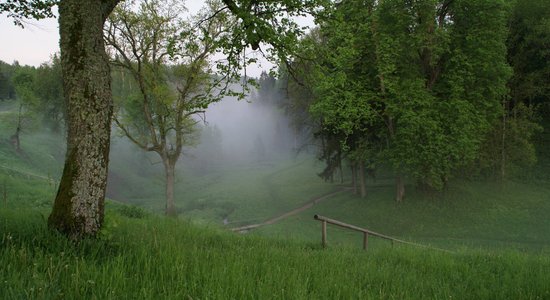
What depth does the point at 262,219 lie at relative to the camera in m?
34.3

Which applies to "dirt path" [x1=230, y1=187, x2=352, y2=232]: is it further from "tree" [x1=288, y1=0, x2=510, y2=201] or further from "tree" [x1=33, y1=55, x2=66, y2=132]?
"tree" [x1=33, y1=55, x2=66, y2=132]

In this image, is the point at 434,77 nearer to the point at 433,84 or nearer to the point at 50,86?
the point at 433,84

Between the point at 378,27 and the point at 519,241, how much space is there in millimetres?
18081

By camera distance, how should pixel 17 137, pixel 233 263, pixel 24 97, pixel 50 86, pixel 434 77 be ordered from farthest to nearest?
pixel 50 86 → pixel 17 137 → pixel 24 97 → pixel 434 77 → pixel 233 263

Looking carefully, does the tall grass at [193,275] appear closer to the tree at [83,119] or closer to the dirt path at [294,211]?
the tree at [83,119]

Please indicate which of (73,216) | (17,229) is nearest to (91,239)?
(73,216)

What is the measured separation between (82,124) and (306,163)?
62778 mm

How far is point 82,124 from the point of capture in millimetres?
5391

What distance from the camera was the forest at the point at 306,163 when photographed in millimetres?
4762

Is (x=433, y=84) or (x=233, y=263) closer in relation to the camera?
(x=233, y=263)

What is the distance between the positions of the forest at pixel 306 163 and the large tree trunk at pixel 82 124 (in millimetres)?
26

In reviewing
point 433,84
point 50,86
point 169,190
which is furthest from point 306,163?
point 169,190

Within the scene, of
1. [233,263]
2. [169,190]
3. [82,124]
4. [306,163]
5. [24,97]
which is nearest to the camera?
[233,263]

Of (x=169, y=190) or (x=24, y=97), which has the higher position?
(x=24, y=97)
